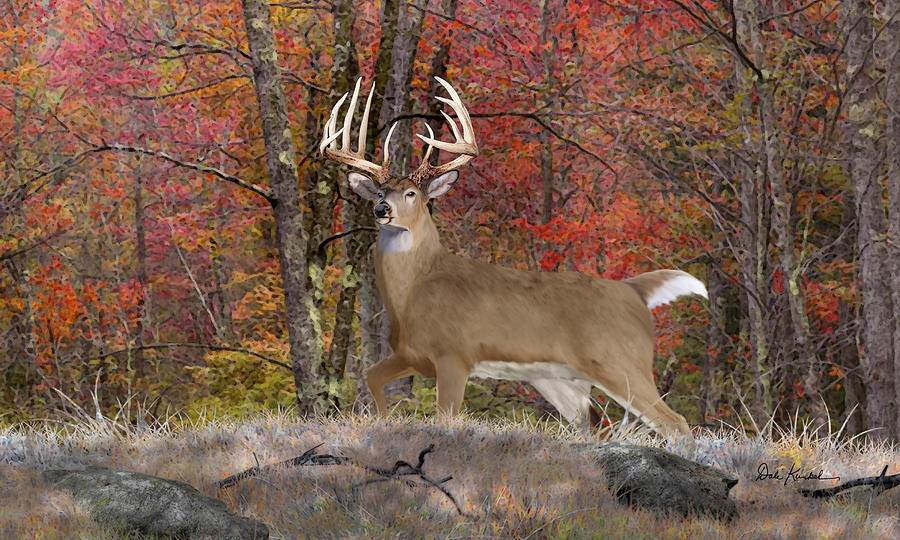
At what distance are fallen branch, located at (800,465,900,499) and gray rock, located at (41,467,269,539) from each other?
2.87 metres

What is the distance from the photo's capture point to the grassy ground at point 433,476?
440 cm

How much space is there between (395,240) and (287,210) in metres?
1.97

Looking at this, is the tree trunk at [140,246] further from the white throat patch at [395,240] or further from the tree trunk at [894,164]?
the tree trunk at [894,164]

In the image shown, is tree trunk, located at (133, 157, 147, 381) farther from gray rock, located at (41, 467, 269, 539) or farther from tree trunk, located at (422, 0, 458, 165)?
gray rock, located at (41, 467, 269, 539)

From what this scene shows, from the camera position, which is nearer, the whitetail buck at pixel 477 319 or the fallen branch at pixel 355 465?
the fallen branch at pixel 355 465

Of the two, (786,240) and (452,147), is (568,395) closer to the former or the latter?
(452,147)

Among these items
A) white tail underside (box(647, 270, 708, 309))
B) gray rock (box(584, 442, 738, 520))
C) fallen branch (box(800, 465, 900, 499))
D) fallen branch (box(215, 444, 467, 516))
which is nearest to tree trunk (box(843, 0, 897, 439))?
white tail underside (box(647, 270, 708, 309))

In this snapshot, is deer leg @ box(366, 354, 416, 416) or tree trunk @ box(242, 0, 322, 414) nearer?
deer leg @ box(366, 354, 416, 416)

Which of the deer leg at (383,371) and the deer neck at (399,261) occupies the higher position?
the deer neck at (399,261)

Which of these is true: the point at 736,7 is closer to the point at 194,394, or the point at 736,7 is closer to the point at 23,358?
the point at 194,394

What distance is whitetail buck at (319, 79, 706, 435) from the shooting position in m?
6.82

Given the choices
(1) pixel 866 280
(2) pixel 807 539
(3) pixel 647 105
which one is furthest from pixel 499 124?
(2) pixel 807 539

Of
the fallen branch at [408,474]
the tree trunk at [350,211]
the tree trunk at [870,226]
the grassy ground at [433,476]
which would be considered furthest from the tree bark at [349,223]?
the tree trunk at [870,226]
